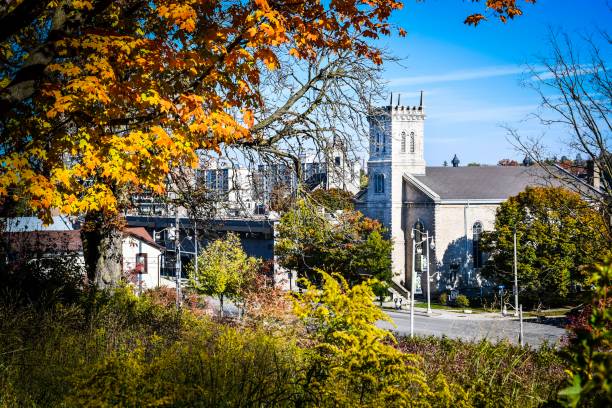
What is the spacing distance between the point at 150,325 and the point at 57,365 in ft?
13.4

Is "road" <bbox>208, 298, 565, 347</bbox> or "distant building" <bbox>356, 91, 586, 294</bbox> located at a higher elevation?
"distant building" <bbox>356, 91, 586, 294</bbox>

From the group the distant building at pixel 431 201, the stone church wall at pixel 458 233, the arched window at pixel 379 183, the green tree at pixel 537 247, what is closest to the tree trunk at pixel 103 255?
the green tree at pixel 537 247

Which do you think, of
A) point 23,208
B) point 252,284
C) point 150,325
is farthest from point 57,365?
point 252,284

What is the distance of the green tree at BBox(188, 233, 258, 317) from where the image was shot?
1085 inches

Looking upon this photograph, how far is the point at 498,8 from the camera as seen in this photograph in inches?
330

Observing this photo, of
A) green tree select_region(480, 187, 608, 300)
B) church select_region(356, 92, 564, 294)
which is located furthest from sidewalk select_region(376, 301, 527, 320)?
church select_region(356, 92, 564, 294)

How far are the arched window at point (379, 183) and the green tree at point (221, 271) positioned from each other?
3758 cm

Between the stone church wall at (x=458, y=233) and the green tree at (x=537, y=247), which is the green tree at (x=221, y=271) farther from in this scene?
the stone church wall at (x=458, y=233)

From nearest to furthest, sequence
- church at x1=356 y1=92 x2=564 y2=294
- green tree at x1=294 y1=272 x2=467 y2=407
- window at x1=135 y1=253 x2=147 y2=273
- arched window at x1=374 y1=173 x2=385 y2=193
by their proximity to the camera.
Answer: green tree at x1=294 y1=272 x2=467 y2=407 → window at x1=135 y1=253 x2=147 y2=273 → church at x1=356 y1=92 x2=564 y2=294 → arched window at x1=374 y1=173 x2=385 y2=193

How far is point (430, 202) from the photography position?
197 ft

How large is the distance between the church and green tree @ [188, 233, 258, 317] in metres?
30.4

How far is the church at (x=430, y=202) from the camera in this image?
59344 millimetres

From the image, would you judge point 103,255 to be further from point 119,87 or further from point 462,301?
point 462,301

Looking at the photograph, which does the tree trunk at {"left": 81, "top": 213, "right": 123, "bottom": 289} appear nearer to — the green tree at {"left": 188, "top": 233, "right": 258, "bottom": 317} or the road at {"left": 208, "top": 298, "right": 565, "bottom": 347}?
the green tree at {"left": 188, "top": 233, "right": 258, "bottom": 317}
